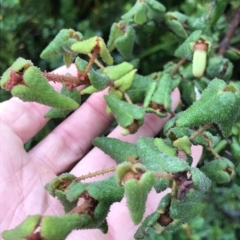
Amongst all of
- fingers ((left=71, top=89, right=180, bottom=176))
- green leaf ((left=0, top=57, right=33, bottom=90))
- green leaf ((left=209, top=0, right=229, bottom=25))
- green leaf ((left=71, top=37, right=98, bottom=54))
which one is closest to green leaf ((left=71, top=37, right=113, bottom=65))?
green leaf ((left=71, top=37, right=98, bottom=54))

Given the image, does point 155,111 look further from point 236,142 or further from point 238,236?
point 238,236

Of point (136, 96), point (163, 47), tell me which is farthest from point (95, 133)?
point (163, 47)

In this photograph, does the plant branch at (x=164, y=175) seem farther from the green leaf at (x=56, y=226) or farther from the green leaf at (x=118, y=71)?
the green leaf at (x=118, y=71)

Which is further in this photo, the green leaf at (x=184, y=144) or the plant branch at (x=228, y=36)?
the plant branch at (x=228, y=36)

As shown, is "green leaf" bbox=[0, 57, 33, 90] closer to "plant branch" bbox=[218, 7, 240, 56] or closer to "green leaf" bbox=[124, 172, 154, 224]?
"green leaf" bbox=[124, 172, 154, 224]

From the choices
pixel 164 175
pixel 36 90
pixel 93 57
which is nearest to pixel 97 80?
pixel 93 57

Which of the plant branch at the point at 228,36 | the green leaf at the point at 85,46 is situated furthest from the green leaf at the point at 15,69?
the plant branch at the point at 228,36
